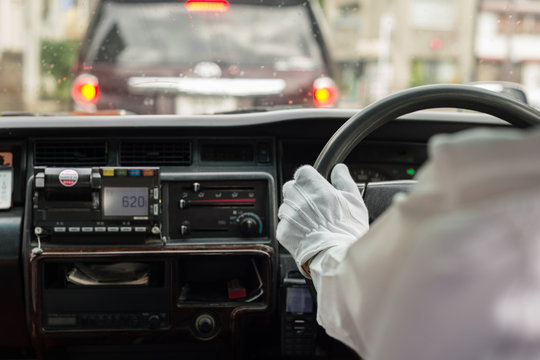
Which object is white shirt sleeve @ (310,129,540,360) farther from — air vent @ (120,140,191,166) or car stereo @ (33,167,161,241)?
air vent @ (120,140,191,166)

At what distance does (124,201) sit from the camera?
2.02 metres

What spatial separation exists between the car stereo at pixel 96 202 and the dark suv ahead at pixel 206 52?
115 cm

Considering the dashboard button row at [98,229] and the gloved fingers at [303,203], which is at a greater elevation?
the gloved fingers at [303,203]

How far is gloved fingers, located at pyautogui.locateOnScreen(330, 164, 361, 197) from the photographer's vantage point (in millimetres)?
1329

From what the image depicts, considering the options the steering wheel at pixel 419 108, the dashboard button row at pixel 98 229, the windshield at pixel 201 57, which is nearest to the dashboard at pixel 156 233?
the dashboard button row at pixel 98 229

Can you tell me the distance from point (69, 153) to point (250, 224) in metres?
0.72

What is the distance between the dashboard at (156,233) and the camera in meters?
2.04

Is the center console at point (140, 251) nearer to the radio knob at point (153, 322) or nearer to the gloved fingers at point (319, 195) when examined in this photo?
the radio knob at point (153, 322)

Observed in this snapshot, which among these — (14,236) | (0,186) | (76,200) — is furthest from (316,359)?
(0,186)

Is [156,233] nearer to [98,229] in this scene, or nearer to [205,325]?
[98,229]

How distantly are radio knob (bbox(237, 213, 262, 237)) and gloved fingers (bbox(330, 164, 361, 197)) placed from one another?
77cm

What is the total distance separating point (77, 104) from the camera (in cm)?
357

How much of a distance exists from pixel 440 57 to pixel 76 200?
14.1 meters

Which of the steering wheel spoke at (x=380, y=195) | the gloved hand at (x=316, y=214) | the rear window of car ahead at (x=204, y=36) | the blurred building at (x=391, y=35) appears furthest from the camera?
the blurred building at (x=391, y=35)
